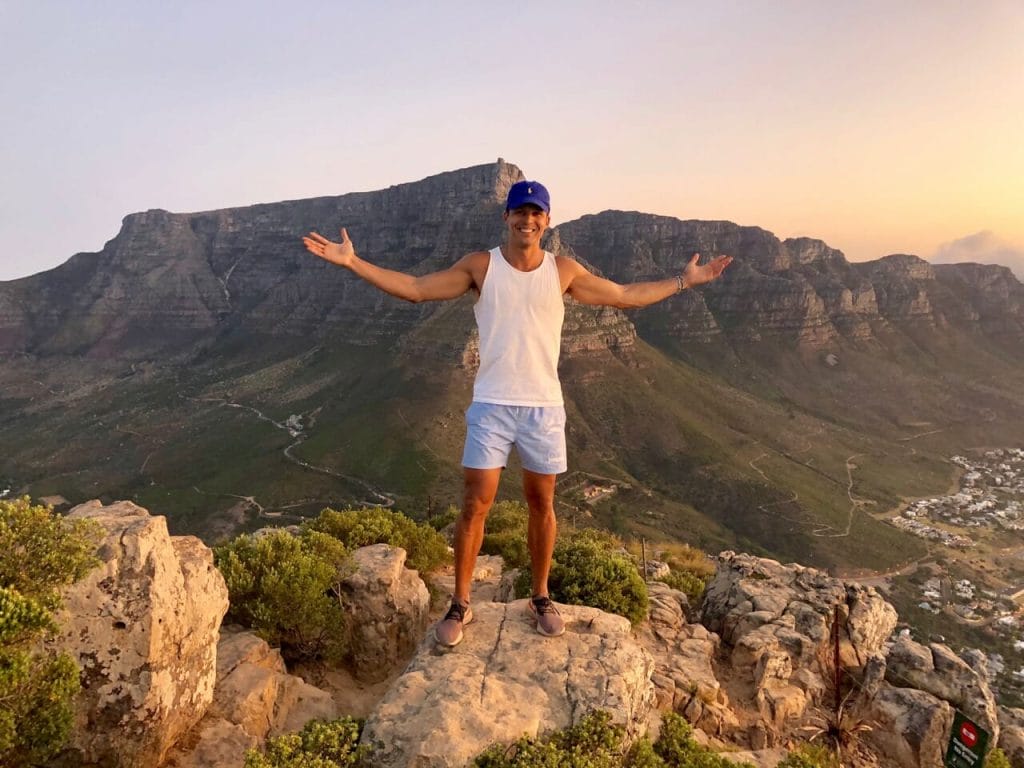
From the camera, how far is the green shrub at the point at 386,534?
12.0 metres

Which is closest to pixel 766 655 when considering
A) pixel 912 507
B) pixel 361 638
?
pixel 361 638

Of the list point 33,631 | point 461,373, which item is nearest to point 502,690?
point 33,631

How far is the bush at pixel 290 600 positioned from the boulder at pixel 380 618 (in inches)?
8.8

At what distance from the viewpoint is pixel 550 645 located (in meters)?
6.84

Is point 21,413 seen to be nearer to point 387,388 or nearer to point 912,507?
point 387,388

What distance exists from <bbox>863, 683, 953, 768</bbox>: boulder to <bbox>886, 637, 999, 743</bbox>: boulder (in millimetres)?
712

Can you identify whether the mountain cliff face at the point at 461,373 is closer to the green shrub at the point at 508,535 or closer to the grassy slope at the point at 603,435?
the grassy slope at the point at 603,435

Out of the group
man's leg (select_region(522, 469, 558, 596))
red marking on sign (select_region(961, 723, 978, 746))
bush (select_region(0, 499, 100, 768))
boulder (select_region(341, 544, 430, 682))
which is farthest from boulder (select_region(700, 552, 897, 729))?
bush (select_region(0, 499, 100, 768))

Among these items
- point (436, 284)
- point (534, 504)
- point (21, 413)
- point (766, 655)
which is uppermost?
point (436, 284)

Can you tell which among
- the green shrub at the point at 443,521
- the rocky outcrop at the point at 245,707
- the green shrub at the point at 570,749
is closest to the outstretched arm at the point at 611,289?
the green shrub at the point at 570,749

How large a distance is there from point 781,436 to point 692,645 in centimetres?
9916

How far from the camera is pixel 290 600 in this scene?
27.9 feet

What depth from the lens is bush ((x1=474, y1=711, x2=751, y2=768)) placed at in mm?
5102

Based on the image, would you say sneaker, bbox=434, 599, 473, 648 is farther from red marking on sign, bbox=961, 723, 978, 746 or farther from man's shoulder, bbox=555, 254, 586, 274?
red marking on sign, bbox=961, 723, 978, 746
